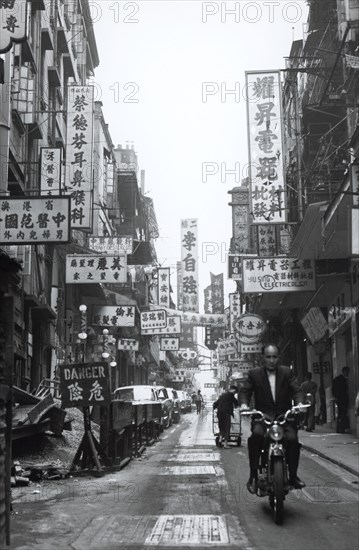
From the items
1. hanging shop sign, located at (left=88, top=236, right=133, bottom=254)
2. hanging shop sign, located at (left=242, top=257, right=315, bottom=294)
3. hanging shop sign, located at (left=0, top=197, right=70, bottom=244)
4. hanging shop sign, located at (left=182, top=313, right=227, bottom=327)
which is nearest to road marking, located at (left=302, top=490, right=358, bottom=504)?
hanging shop sign, located at (left=0, top=197, right=70, bottom=244)

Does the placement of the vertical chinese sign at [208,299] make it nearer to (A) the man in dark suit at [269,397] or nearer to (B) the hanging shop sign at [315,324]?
(B) the hanging shop sign at [315,324]

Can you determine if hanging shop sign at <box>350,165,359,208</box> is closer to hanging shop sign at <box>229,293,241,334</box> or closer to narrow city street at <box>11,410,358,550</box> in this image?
narrow city street at <box>11,410,358,550</box>

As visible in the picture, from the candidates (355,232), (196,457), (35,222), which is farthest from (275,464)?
(35,222)

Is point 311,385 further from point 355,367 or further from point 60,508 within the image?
point 60,508

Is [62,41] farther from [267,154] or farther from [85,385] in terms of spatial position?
[85,385]

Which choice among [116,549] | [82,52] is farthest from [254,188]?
[82,52]

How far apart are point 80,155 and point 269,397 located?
1935 cm

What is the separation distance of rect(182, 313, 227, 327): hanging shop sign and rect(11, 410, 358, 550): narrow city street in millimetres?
32391

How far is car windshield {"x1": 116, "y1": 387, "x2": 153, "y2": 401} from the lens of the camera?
28094 mm

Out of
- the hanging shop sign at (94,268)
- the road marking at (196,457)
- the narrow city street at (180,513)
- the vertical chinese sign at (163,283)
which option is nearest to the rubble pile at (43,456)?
the narrow city street at (180,513)

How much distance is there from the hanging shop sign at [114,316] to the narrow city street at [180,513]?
19948 millimetres

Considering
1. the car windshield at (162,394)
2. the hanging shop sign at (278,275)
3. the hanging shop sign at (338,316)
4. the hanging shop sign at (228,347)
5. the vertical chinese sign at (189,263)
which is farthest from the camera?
the hanging shop sign at (228,347)

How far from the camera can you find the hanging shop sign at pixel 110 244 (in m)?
35.4

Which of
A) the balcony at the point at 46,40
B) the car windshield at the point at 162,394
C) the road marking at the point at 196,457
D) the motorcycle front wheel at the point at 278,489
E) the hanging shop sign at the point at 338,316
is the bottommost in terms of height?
the road marking at the point at 196,457
